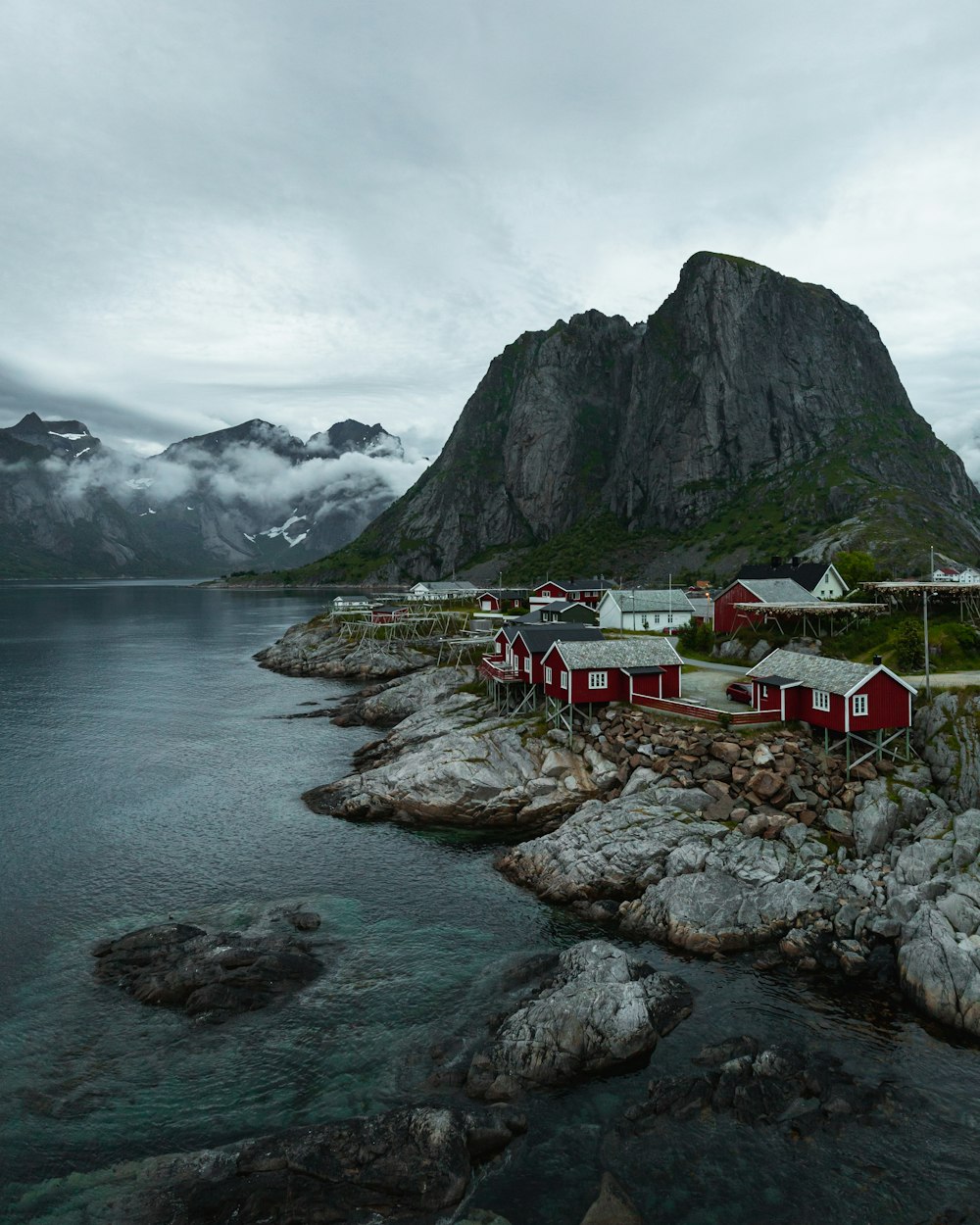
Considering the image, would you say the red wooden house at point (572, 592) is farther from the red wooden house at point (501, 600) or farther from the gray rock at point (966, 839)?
the gray rock at point (966, 839)

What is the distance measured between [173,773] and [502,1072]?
46.2 m

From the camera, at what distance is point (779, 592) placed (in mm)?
74312

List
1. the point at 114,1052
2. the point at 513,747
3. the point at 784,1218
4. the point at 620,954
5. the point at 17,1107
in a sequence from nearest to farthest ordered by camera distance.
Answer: the point at 784,1218 < the point at 17,1107 < the point at 114,1052 < the point at 620,954 < the point at 513,747

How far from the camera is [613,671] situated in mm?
53562

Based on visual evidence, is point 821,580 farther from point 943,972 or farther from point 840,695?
point 943,972

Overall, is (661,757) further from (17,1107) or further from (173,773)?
(173,773)

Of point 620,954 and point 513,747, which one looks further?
point 513,747

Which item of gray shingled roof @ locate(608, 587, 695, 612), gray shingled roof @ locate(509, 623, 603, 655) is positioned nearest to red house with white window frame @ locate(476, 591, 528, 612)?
gray shingled roof @ locate(608, 587, 695, 612)

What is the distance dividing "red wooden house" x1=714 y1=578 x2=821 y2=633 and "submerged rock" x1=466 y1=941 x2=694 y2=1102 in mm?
49367

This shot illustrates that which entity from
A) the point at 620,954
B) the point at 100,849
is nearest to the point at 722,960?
the point at 620,954

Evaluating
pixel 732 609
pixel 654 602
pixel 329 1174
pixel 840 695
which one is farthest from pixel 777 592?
pixel 329 1174

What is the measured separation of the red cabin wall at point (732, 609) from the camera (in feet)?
240

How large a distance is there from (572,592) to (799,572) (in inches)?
A: 1460

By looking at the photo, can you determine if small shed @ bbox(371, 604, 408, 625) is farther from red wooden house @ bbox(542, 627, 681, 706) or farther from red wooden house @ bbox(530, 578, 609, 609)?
red wooden house @ bbox(542, 627, 681, 706)
